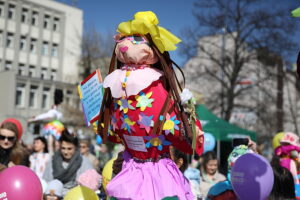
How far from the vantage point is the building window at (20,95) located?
28.7 m

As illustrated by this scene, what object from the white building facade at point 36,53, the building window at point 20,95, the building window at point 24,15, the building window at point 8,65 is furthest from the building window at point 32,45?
the building window at point 20,95

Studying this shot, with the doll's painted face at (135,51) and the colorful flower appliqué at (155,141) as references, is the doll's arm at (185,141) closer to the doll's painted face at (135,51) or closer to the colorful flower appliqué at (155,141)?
the colorful flower appliqué at (155,141)

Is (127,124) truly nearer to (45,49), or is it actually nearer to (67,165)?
(67,165)

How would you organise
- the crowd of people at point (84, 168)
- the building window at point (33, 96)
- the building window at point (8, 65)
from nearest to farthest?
1. the crowd of people at point (84, 168)
2. the building window at point (33, 96)
3. the building window at point (8, 65)

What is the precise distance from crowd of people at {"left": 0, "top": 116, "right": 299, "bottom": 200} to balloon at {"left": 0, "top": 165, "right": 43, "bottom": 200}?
599mm

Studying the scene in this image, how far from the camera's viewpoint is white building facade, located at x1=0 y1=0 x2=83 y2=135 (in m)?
28.7

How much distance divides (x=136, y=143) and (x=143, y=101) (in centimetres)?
30

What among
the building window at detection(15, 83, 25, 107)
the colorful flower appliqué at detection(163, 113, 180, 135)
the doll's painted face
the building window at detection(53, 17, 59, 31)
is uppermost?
the building window at detection(53, 17, 59, 31)

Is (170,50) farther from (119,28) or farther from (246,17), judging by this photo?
(246,17)

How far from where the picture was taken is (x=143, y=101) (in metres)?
2.74

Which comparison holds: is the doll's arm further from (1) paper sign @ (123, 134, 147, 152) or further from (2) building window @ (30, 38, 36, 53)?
(2) building window @ (30, 38, 36, 53)

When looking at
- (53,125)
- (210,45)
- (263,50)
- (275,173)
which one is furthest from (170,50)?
(210,45)

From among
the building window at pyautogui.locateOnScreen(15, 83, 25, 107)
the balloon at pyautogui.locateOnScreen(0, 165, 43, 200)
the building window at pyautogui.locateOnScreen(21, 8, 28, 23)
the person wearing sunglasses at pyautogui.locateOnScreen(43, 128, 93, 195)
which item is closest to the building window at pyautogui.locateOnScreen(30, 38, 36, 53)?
the building window at pyautogui.locateOnScreen(21, 8, 28, 23)

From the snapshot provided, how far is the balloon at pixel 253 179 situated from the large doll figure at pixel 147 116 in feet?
3.01
